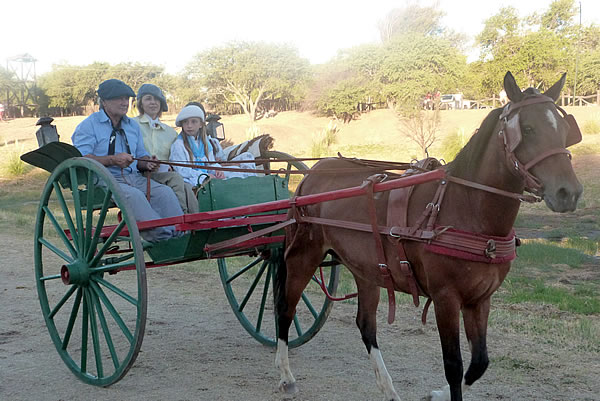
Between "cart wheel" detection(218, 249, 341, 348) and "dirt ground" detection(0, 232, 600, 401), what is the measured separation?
0.16 m

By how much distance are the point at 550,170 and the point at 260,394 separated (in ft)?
8.70

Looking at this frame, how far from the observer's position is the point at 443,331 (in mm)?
3451

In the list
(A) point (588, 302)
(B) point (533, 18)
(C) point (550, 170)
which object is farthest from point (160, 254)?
(B) point (533, 18)

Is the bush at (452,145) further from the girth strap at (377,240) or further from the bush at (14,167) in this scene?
the girth strap at (377,240)

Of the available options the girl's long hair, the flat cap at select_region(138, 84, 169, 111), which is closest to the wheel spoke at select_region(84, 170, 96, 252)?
the girl's long hair

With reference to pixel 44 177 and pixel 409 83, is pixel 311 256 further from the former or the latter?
pixel 409 83

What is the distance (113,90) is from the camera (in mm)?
5160

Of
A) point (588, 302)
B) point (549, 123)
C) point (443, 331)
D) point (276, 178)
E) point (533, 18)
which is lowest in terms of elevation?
point (588, 302)

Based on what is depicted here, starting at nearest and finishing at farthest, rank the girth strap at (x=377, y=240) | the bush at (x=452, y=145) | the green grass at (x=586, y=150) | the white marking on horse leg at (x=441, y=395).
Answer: the girth strap at (x=377, y=240) → the white marking on horse leg at (x=441, y=395) → the green grass at (x=586, y=150) → the bush at (x=452, y=145)

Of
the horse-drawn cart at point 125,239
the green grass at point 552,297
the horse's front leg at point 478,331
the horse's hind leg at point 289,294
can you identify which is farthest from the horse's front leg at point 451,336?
the green grass at point 552,297

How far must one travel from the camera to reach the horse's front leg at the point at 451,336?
3.38 meters

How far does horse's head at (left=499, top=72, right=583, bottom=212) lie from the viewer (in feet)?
9.39

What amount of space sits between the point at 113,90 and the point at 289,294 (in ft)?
7.57

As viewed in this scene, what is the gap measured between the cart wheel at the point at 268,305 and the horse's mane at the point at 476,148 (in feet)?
5.69
